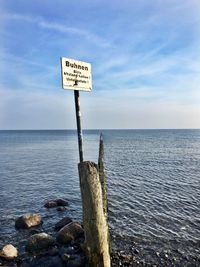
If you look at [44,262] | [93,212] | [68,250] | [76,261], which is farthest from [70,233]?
[93,212]

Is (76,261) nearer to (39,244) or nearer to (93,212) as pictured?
(39,244)

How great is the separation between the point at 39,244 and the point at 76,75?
782cm

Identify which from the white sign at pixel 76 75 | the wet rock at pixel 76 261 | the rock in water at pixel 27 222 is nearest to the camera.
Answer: the white sign at pixel 76 75

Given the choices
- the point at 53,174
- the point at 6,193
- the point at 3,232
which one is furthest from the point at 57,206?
the point at 53,174

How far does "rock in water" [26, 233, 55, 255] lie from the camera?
10836 mm

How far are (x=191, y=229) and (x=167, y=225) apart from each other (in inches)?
48.2

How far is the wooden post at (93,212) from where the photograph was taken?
721 centimetres

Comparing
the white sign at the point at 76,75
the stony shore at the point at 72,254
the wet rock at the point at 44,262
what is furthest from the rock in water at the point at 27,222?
the white sign at the point at 76,75

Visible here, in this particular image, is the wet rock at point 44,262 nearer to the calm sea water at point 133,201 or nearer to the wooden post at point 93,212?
the calm sea water at point 133,201

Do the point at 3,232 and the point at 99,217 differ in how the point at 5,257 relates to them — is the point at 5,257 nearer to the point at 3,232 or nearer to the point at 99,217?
the point at 3,232

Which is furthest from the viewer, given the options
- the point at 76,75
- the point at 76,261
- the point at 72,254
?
the point at 72,254

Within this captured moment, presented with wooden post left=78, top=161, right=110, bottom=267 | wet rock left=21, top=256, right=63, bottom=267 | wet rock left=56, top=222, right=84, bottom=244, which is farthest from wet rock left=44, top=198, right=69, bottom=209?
wooden post left=78, top=161, right=110, bottom=267

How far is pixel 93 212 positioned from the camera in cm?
725

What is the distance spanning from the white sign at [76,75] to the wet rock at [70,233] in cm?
738
